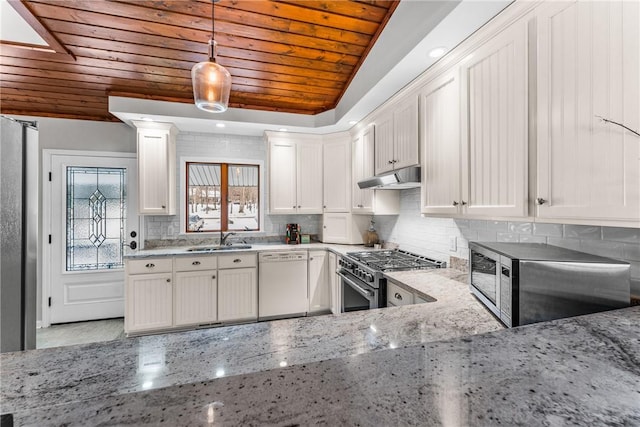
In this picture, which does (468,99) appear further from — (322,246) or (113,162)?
(113,162)

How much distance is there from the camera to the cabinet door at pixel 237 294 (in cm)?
325

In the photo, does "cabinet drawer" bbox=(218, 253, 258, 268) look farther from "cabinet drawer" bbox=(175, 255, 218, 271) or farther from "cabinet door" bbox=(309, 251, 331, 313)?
"cabinet door" bbox=(309, 251, 331, 313)

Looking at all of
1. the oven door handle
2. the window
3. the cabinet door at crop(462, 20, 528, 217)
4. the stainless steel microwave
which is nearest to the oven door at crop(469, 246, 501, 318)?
the stainless steel microwave

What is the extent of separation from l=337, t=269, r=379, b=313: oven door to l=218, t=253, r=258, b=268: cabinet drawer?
1.06m

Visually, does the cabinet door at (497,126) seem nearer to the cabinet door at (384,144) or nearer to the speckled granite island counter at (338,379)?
the speckled granite island counter at (338,379)

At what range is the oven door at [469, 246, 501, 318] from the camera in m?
1.27

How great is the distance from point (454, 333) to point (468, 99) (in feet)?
4.52

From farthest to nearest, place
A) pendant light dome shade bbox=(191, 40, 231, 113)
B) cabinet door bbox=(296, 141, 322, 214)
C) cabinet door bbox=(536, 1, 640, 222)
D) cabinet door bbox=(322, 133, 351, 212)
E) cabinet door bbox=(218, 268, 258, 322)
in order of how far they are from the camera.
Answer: cabinet door bbox=(296, 141, 322, 214) → cabinet door bbox=(322, 133, 351, 212) → cabinet door bbox=(218, 268, 258, 322) → pendant light dome shade bbox=(191, 40, 231, 113) → cabinet door bbox=(536, 1, 640, 222)

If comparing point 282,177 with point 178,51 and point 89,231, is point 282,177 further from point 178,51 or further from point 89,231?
point 89,231

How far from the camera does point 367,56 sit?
8.12ft

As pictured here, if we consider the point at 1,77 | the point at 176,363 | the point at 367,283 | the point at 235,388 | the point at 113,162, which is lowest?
the point at 367,283

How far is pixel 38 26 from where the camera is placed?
207cm

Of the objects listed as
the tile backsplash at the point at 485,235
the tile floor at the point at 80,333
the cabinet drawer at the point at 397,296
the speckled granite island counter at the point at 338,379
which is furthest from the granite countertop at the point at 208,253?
the speckled granite island counter at the point at 338,379

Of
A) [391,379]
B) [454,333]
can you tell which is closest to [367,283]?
[454,333]
